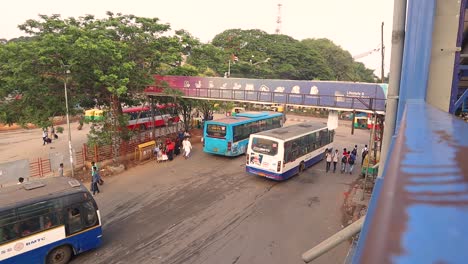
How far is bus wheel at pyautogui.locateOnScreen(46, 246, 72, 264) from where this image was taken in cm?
885

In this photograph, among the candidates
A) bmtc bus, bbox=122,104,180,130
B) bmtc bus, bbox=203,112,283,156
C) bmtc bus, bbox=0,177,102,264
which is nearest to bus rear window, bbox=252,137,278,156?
bmtc bus, bbox=203,112,283,156

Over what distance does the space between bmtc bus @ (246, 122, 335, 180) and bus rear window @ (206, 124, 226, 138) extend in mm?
3752

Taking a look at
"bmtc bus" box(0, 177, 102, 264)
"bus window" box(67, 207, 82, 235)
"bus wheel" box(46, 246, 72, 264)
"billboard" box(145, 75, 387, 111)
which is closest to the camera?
"bmtc bus" box(0, 177, 102, 264)

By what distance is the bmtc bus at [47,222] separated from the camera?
813 centimetres

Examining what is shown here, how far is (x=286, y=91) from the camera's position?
1966cm

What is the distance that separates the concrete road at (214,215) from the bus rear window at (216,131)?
2.18 meters

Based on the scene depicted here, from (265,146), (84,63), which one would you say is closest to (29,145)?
(84,63)

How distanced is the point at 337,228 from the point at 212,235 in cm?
456

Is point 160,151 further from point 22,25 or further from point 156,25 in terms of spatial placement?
point 22,25

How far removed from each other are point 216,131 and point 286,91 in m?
5.12

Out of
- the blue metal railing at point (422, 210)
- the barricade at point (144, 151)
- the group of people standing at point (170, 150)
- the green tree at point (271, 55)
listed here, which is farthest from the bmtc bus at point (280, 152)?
the green tree at point (271, 55)

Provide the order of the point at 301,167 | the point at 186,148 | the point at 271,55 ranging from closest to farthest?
the point at 301,167
the point at 186,148
the point at 271,55

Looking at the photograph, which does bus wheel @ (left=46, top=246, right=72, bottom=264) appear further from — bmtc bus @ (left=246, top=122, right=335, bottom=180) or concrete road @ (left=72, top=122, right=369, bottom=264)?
bmtc bus @ (left=246, top=122, right=335, bottom=180)

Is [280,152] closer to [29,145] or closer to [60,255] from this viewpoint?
[60,255]
